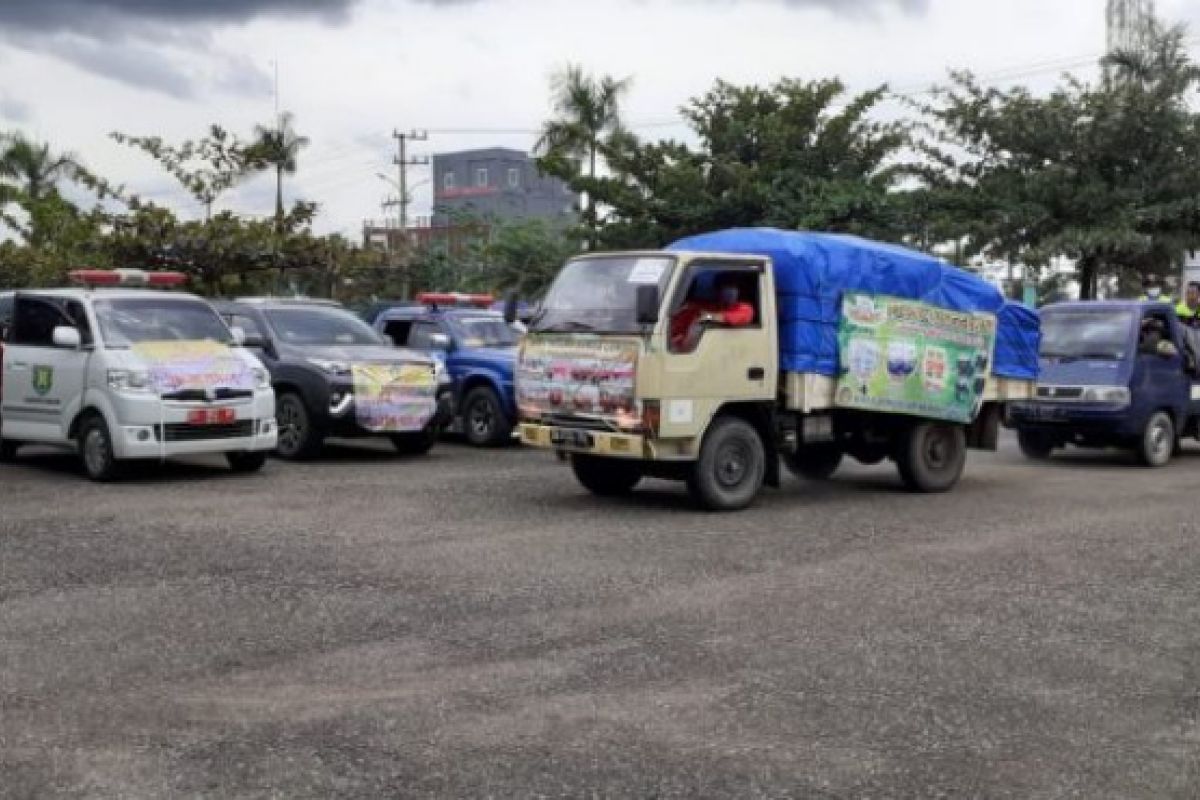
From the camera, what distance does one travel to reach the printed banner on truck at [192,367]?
1280 cm

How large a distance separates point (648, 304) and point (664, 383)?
637mm

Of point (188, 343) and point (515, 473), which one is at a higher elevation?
point (188, 343)

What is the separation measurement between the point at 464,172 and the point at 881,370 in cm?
10334

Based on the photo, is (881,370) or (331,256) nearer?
(881,370)

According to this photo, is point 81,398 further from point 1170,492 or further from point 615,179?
point 615,179

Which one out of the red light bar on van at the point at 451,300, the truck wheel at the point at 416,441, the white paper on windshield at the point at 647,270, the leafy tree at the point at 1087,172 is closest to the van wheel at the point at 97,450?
the truck wheel at the point at 416,441

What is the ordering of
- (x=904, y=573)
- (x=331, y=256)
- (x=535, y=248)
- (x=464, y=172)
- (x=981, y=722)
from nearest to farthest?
(x=981, y=722) → (x=904, y=573) → (x=331, y=256) → (x=535, y=248) → (x=464, y=172)

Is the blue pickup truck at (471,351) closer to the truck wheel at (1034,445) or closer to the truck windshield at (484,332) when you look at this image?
the truck windshield at (484,332)

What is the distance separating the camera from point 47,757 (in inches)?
199

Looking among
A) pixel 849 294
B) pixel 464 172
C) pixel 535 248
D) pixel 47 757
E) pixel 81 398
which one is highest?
pixel 464 172

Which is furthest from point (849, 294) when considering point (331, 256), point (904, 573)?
point (331, 256)

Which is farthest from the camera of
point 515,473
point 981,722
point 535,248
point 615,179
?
point 535,248

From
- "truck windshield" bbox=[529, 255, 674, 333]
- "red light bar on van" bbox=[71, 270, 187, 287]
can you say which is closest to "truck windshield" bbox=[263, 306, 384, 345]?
"red light bar on van" bbox=[71, 270, 187, 287]

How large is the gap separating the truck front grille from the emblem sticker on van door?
157 centimetres
